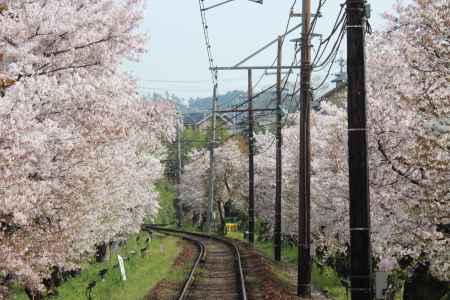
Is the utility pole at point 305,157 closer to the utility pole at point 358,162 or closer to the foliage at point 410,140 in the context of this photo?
the foliage at point 410,140

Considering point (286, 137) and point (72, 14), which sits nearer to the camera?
point (72, 14)

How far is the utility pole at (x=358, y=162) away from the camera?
1147 centimetres

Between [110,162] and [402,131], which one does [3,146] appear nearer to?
[110,162]

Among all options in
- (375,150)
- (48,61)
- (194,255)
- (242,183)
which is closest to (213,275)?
(194,255)

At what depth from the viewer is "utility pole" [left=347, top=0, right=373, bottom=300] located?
37.6 feet

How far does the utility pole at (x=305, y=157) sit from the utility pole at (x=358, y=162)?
32.1 feet

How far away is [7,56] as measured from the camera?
14961mm

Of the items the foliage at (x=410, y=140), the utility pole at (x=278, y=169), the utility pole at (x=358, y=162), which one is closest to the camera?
the utility pole at (x=358, y=162)

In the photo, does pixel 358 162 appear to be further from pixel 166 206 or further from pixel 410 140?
pixel 166 206

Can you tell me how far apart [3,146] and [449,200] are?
898cm

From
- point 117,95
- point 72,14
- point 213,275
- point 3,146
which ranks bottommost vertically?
point 213,275

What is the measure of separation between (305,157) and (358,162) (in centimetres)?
1015

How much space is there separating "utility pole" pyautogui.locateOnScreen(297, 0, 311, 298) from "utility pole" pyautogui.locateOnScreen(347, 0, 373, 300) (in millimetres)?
9772

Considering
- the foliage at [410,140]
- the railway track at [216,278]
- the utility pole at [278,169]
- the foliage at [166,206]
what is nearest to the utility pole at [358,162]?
the foliage at [410,140]
